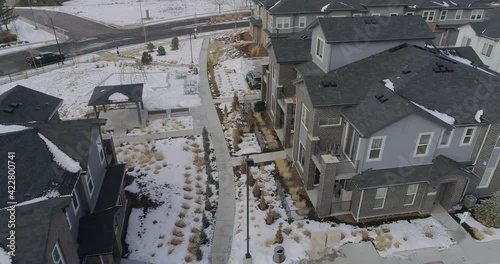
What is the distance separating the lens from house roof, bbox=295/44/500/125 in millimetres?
19875

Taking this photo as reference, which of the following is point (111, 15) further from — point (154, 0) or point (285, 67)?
point (285, 67)

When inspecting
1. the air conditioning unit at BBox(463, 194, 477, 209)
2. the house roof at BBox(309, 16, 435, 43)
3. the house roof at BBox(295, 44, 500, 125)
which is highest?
the house roof at BBox(309, 16, 435, 43)

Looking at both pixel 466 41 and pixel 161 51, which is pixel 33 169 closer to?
pixel 161 51

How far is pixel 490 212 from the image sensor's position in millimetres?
20203

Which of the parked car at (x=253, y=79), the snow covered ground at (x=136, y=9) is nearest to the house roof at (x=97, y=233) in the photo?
the parked car at (x=253, y=79)

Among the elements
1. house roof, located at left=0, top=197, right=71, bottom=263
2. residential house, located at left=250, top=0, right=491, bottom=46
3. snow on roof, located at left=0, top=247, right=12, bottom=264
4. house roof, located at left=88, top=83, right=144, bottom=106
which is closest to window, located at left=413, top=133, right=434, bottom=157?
house roof, located at left=0, top=197, right=71, bottom=263

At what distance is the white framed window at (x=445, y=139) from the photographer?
19.9m

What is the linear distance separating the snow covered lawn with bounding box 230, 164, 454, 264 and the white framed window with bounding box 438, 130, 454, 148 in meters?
4.45

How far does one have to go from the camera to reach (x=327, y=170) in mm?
19453

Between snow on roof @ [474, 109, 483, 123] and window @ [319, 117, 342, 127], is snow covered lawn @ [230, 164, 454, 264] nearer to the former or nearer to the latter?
window @ [319, 117, 342, 127]

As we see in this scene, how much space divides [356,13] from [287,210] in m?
34.4

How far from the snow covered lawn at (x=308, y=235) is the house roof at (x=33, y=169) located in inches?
360

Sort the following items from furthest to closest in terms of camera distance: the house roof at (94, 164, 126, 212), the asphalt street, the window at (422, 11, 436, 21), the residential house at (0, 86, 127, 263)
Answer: the asphalt street < the window at (422, 11, 436, 21) < the house roof at (94, 164, 126, 212) < the residential house at (0, 86, 127, 263)

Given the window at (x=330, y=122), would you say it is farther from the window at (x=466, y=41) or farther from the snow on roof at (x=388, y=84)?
the window at (x=466, y=41)
